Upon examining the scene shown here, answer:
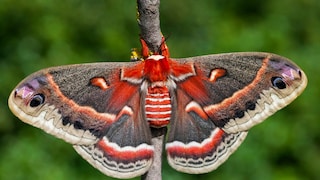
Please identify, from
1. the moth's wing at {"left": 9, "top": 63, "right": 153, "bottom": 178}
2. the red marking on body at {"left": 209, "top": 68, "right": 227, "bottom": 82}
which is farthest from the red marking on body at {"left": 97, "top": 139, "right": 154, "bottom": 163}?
the red marking on body at {"left": 209, "top": 68, "right": 227, "bottom": 82}

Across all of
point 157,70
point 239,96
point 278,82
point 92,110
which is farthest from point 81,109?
point 278,82

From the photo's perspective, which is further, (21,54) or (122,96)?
(21,54)

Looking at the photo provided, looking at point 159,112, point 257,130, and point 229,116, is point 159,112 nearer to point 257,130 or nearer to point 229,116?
point 229,116

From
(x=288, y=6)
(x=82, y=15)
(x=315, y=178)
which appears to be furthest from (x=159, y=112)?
(x=288, y=6)

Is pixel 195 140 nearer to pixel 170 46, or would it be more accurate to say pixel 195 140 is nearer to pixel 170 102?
pixel 170 102

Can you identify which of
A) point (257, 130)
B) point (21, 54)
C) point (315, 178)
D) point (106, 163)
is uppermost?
point (106, 163)

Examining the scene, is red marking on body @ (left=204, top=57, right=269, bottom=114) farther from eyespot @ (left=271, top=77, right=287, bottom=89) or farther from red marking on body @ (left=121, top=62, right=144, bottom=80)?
red marking on body @ (left=121, top=62, right=144, bottom=80)
